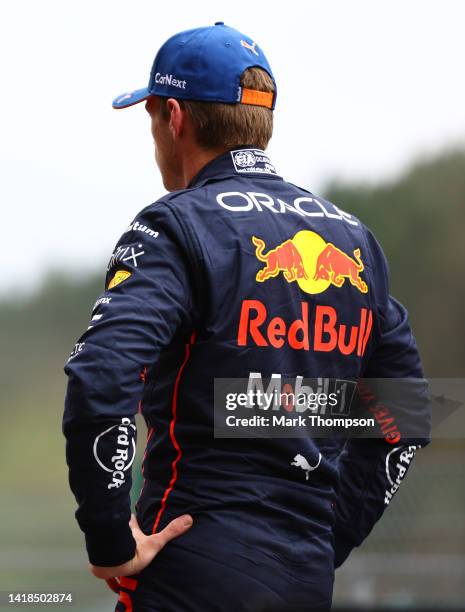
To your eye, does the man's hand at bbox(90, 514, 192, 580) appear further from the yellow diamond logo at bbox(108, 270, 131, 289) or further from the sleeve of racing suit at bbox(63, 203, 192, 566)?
the yellow diamond logo at bbox(108, 270, 131, 289)

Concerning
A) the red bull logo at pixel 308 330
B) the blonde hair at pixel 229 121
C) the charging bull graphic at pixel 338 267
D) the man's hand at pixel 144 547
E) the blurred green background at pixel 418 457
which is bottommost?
the blurred green background at pixel 418 457

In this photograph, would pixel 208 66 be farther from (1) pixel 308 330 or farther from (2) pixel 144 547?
(2) pixel 144 547

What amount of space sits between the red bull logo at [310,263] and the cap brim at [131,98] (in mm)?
453

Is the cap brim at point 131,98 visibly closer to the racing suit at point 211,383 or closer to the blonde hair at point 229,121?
the blonde hair at point 229,121

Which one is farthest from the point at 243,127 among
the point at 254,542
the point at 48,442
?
the point at 48,442

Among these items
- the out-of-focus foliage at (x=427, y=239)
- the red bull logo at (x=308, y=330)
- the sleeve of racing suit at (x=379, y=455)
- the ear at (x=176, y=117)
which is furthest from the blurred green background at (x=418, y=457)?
the ear at (x=176, y=117)

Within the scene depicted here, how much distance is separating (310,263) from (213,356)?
0.27 meters

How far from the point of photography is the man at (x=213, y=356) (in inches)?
64.1

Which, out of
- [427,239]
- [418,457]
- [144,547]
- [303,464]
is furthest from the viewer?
[427,239]

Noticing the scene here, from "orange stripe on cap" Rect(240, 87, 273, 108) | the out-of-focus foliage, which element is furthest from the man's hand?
the out-of-focus foliage

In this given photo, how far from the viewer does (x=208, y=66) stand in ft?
6.32

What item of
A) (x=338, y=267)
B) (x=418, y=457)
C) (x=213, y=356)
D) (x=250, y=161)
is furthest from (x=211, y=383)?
(x=418, y=457)

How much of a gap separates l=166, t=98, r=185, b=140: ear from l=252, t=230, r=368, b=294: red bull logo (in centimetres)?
30

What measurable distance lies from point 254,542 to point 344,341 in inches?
16.8
